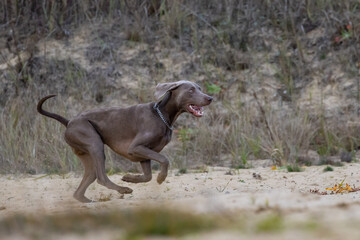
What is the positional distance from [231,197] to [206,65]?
31.3ft

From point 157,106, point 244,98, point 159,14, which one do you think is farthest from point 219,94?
point 157,106

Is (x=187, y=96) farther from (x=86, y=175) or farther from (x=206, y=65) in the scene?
(x=206, y=65)

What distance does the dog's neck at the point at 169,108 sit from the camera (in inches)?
293

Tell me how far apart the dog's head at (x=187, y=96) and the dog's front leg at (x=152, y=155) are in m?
0.68

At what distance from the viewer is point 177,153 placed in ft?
38.3

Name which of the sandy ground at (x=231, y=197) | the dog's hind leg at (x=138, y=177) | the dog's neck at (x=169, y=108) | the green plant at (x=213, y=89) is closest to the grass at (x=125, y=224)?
the sandy ground at (x=231, y=197)

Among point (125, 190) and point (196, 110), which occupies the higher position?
point (196, 110)

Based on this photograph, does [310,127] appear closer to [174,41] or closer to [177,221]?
[174,41]

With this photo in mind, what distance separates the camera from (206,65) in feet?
47.3

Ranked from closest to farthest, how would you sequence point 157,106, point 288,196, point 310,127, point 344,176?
point 288,196
point 157,106
point 344,176
point 310,127

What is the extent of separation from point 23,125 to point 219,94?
4.41m

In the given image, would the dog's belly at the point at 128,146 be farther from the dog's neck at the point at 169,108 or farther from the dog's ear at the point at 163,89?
the dog's ear at the point at 163,89

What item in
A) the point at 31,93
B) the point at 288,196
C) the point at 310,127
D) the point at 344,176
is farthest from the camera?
the point at 31,93

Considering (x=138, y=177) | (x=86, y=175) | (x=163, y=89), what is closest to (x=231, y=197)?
(x=138, y=177)
